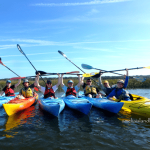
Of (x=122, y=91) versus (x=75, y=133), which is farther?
(x=122, y=91)

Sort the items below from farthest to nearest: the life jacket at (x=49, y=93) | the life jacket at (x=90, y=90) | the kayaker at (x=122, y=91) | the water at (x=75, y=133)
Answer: the life jacket at (x=90, y=90) → the life jacket at (x=49, y=93) → the kayaker at (x=122, y=91) → the water at (x=75, y=133)

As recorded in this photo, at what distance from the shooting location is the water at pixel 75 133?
3.62m

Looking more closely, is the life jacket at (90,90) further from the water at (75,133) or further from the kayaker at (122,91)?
the water at (75,133)

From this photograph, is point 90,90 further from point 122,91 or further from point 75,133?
point 75,133

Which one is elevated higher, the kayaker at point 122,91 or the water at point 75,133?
the kayaker at point 122,91

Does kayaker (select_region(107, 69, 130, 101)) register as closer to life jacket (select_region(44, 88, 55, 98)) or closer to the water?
the water

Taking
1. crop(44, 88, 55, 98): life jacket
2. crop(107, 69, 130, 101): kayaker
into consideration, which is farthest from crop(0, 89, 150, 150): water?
crop(44, 88, 55, 98): life jacket

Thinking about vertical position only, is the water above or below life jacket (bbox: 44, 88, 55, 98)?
below

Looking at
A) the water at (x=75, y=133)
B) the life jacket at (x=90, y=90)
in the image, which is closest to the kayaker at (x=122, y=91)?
the water at (x=75, y=133)

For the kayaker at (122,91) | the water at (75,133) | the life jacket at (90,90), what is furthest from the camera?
the life jacket at (90,90)

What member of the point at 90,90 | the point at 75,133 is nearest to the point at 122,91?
the point at 90,90

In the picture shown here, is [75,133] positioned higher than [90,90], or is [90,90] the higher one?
[90,90]

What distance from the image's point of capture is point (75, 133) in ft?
14.2

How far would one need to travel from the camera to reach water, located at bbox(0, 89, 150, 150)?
3616mm
